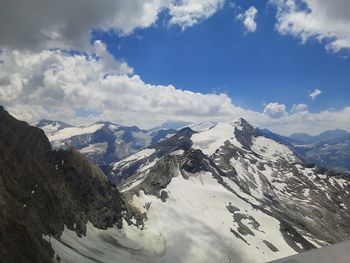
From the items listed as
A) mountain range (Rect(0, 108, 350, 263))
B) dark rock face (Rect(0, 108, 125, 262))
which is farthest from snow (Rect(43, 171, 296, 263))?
dark rock face (Rect(0, 108, 125, 262))

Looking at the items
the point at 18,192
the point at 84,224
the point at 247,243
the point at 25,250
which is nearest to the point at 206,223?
the point at 247,243

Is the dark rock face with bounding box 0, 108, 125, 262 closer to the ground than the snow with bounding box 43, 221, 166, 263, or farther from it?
farther from it

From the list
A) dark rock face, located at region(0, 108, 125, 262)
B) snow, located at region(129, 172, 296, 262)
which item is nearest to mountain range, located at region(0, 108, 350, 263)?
dark rock face, located at region(0, 108, 125, 262)

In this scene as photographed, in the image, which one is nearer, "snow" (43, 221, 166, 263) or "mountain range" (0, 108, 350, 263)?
"mountain range" (0, 108, 350, 263)

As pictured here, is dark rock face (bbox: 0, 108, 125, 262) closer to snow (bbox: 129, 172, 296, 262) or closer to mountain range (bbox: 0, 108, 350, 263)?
mountain range (bbox: 0, 108, 350, 263)

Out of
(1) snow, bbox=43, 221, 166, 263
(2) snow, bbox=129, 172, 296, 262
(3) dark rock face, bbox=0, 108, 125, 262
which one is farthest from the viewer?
(2) snow, bbox=129, 172, 296, 262

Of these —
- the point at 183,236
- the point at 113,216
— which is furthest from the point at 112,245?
the point at 183,236

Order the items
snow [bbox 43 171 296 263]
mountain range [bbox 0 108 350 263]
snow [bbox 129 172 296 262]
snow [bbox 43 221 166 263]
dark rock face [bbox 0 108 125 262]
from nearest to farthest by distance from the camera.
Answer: dark rock face [bbox 0 108 125 262] → mountain range [bbox 0 108 350 263] → snow [bbox 43 221 166 263] → snow [bbox 43 171 296 263] → snow [bbox 129 172 296 262]

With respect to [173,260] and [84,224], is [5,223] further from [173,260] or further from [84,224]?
[173,260]
